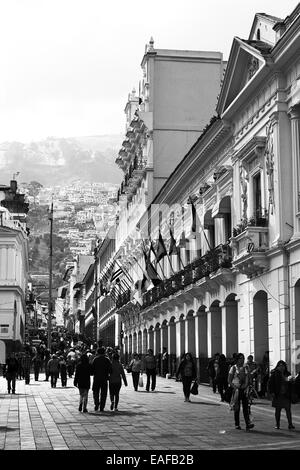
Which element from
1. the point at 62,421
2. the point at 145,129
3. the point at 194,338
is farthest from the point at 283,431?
the point at 145,129

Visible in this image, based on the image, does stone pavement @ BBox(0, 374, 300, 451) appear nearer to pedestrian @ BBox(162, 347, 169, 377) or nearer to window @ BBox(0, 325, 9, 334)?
pedestrian @ BBox(162, 347, 169, 377)

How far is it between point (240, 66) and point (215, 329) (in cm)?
1165

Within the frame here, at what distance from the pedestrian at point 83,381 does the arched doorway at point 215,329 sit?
43.9ft

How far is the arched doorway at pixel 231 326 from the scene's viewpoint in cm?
3216

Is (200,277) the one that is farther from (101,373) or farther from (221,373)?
(101,373)

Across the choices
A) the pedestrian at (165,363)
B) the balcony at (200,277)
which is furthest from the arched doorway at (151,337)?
the pedestrian at (165,363)

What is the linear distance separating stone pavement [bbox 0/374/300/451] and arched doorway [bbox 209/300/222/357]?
7.62 metres

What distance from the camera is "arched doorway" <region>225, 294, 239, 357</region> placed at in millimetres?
32156

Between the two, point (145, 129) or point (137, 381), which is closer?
point (137, 381)

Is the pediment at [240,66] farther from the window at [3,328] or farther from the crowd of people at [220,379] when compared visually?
the window at [3,328]

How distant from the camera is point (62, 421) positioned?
19.0 meters
